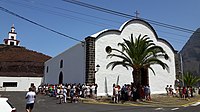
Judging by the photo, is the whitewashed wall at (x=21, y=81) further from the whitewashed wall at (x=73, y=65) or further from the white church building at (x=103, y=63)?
the white church building at (x=103, y=63)

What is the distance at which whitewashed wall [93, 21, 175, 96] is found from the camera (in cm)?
2052

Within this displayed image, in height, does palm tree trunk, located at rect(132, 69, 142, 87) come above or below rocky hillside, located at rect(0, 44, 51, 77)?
below

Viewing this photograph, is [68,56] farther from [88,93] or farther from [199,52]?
[199,52]

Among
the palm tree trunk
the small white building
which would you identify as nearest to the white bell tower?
the small white building

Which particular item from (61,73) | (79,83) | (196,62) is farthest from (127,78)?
(196,62)

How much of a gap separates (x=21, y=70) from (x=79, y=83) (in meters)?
23.1

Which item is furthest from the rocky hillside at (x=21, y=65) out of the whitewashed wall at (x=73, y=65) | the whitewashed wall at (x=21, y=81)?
the whitewashed wall at (x=73, y=65)

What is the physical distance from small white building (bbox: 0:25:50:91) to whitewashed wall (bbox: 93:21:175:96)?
69.5ft

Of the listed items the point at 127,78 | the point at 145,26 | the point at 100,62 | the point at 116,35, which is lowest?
the point at 127,78

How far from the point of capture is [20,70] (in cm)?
4034

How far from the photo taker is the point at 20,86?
1465 inches

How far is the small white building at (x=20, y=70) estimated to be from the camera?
122 feet

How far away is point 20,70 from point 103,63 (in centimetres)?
2476

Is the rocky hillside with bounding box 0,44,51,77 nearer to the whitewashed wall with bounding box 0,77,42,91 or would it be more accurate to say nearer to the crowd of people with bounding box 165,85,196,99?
the whitewashed wall with bounding box 0,77,42,91
